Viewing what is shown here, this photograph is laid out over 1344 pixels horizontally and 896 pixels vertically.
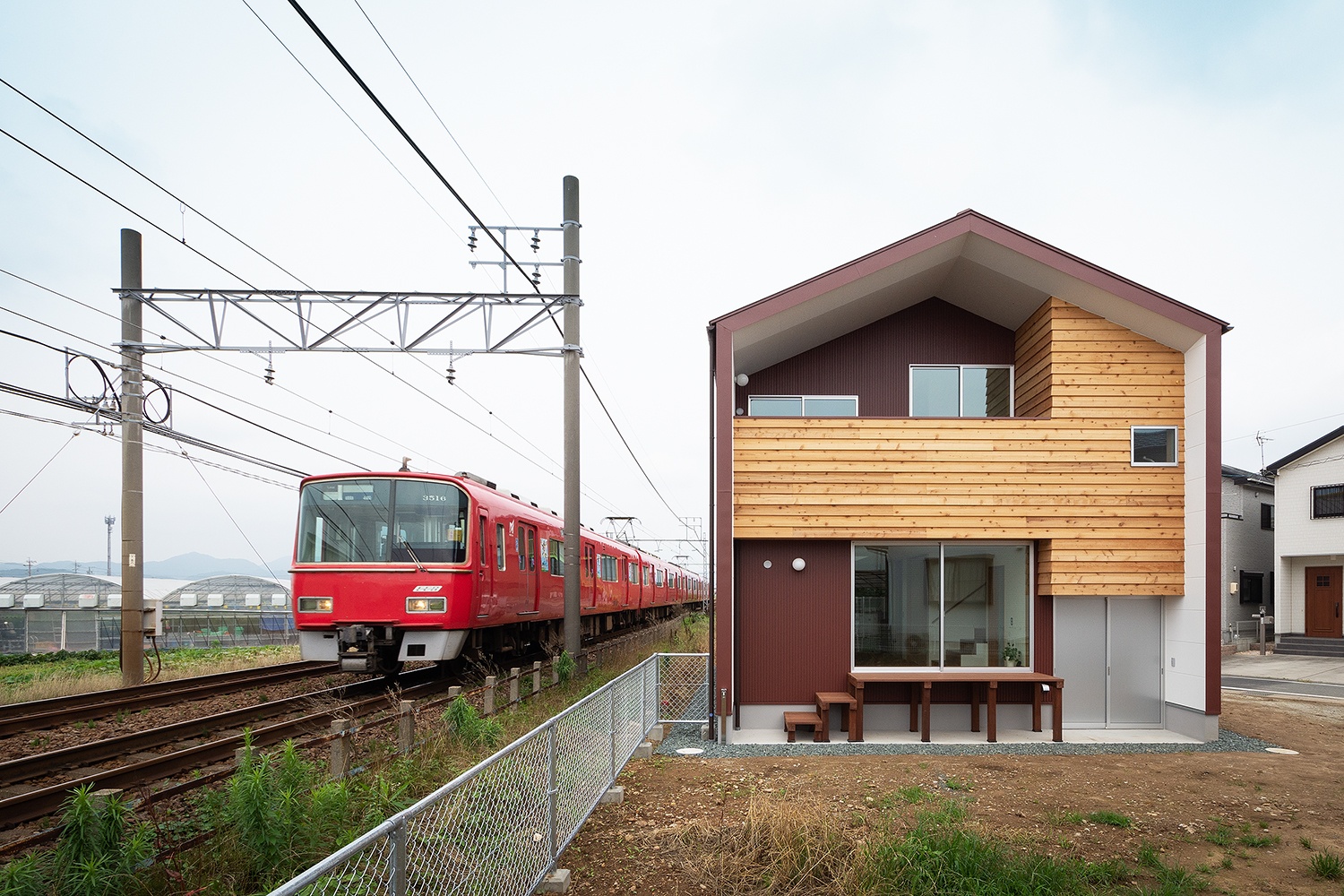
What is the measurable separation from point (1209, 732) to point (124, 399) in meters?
16.1

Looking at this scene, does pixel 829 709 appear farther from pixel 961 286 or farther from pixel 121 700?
pixel 121 700

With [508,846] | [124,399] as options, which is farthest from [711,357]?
[124,399]

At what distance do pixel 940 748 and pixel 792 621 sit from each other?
7.44 feet

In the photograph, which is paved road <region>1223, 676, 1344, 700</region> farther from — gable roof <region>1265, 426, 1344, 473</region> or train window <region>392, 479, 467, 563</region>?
train window <region>392, 479, 467, 563</region>

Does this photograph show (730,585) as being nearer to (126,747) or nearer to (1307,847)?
(1307,847)

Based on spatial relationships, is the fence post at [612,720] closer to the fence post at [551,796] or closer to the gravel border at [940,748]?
the gravel border at [940,748]

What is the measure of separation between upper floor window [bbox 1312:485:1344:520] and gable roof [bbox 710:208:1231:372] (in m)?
17.1

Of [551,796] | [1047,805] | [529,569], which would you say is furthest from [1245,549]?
[551,796]

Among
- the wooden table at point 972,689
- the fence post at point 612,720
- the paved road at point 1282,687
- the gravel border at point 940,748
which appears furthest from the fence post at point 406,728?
the paved road at point 1282,687

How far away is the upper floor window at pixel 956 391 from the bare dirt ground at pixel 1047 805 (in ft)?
15.1

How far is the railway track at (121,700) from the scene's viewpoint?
10578mm

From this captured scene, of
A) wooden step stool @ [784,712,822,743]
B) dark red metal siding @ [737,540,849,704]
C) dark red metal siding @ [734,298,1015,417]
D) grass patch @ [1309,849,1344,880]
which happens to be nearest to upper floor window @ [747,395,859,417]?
dark red metal siding @ [734,298,1015,417]

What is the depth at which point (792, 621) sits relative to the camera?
11523 millimetres

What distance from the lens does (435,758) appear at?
26.4ft
